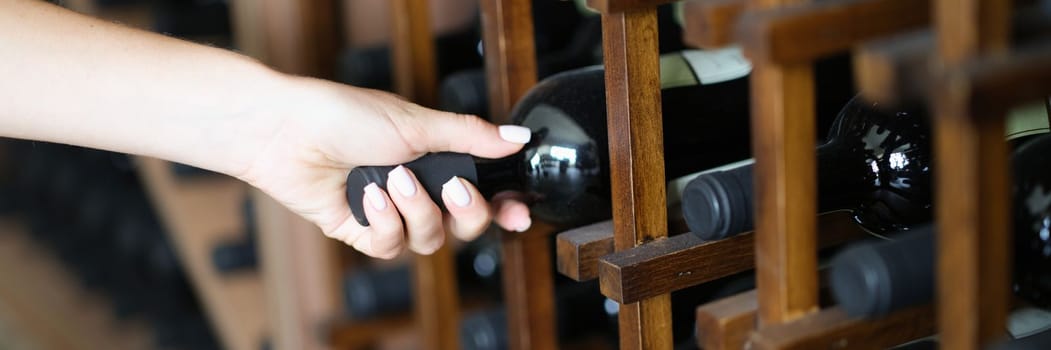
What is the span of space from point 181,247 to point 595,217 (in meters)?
0.97

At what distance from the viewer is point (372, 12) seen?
4.11 feet

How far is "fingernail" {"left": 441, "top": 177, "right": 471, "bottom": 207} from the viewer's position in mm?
633

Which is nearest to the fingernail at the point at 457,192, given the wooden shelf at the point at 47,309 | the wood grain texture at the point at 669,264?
the wood grain texture at the point at 669,264

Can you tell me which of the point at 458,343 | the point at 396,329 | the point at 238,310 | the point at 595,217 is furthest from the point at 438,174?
the point at 238,310

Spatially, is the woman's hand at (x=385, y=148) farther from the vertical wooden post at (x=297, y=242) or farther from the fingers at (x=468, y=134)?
the vertical wooden post at (x=297, y=242)

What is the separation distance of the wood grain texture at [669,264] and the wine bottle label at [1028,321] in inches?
5.9

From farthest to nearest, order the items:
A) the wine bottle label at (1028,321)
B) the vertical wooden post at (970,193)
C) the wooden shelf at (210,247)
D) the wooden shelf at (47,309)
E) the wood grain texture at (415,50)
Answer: the wooden shelf at (47,309), the wooden shelf at (210,247), the wood grain texture at (415,50), the wine bottle label at (1028,321), the vertical wooden post at (970,193)

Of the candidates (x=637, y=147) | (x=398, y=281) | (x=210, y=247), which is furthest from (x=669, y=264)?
(x=210, y=247)

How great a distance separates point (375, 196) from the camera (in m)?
0.63

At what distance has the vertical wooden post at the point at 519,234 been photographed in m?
0.68

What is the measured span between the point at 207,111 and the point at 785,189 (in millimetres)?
369

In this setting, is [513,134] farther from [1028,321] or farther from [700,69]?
[1028,321]

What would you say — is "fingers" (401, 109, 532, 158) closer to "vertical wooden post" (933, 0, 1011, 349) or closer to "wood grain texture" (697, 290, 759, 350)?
"wood grain texture" (697, 290, 759, 350)

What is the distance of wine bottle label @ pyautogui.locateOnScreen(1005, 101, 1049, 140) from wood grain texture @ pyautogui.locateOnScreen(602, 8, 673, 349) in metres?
0.19
